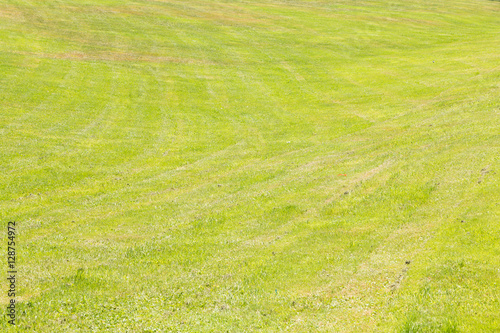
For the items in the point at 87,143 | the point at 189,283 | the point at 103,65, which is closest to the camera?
the point at 189,283

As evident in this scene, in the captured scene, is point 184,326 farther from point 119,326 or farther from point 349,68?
point 349,68

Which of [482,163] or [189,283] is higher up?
[482,163]

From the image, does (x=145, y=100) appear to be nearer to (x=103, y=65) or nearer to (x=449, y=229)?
(x=103, y=65)

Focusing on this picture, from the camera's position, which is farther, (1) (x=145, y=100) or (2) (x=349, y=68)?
(2) (x=349, y=68)

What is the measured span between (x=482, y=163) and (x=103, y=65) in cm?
4445

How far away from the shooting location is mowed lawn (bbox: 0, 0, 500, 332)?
13.0 m

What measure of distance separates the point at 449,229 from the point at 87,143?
24.3 m

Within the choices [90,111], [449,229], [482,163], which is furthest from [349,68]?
[449,229]

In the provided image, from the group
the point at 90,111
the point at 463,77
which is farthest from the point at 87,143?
the point at 463,77

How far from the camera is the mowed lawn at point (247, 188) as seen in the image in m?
13.0

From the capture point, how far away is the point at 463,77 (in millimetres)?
47406

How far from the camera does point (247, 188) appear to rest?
960 inches

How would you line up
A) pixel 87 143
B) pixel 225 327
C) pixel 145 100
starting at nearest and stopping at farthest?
pixel 225 327 < pixel 87 143 < pixel 145 100

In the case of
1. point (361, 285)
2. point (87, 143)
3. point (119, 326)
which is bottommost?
point (87, 143)
